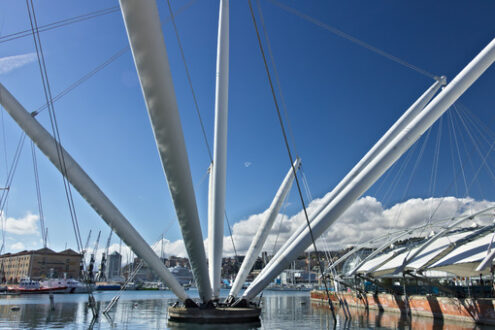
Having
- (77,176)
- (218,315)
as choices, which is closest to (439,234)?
(218,315)

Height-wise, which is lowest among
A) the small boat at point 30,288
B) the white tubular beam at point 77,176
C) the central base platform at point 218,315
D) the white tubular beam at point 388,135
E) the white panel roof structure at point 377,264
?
the small boat at point 30,288

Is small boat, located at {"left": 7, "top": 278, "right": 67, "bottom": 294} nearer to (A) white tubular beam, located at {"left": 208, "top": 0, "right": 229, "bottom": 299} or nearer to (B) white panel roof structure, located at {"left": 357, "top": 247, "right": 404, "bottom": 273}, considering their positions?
(B) white panel roof structure, located at {"left": 357, "top": 247, "right": 404, "bottom": 273}

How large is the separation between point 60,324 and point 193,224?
17397 mm

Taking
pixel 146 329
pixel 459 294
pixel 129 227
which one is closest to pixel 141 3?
pixel 129 227

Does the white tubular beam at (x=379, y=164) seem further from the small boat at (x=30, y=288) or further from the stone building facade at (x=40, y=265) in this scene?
the stone building facade at (x=40, y=265)

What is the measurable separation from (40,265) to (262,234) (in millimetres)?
136044

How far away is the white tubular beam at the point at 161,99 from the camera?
30.7 ft

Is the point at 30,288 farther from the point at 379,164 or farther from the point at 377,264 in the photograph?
the point at 379,164

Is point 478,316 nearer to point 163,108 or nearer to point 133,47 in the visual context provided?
point 163,108

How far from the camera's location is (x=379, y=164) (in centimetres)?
2017

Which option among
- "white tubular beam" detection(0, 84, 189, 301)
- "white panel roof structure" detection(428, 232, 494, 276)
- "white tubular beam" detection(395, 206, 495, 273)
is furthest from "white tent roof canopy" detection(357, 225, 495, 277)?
"white tubular beam" detection(0, 84, 189, 301)

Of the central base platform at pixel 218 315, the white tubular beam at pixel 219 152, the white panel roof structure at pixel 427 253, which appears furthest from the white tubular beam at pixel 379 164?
the white panel roof structure at pixel 427 253

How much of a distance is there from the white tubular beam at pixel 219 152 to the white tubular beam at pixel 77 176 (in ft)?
29.4

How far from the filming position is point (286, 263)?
19812 millimetres
